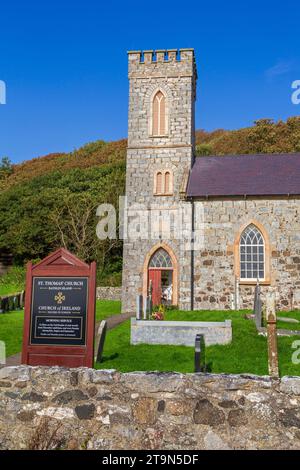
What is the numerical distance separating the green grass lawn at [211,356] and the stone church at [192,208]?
7.40 meters

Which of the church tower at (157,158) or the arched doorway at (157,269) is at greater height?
the church tower at (157,158)

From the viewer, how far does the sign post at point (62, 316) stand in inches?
325

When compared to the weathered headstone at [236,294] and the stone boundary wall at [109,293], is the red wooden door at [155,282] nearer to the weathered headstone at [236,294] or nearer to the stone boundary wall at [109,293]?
the weathered headstone at [236,294]

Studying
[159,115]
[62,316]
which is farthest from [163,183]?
[62,316]

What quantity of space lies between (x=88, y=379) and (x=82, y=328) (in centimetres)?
185

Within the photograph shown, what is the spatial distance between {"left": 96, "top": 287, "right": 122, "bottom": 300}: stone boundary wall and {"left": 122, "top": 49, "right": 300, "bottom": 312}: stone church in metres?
5.73

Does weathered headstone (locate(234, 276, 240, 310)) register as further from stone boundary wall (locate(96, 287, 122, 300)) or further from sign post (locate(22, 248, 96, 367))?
sign post (locate(22, 248, 96, 367))

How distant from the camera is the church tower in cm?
2312

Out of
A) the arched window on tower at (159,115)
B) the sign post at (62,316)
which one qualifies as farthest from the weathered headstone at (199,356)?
the arched window on tower at (159,115)

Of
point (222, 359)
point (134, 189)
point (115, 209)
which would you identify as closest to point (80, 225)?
point (115, 209)
